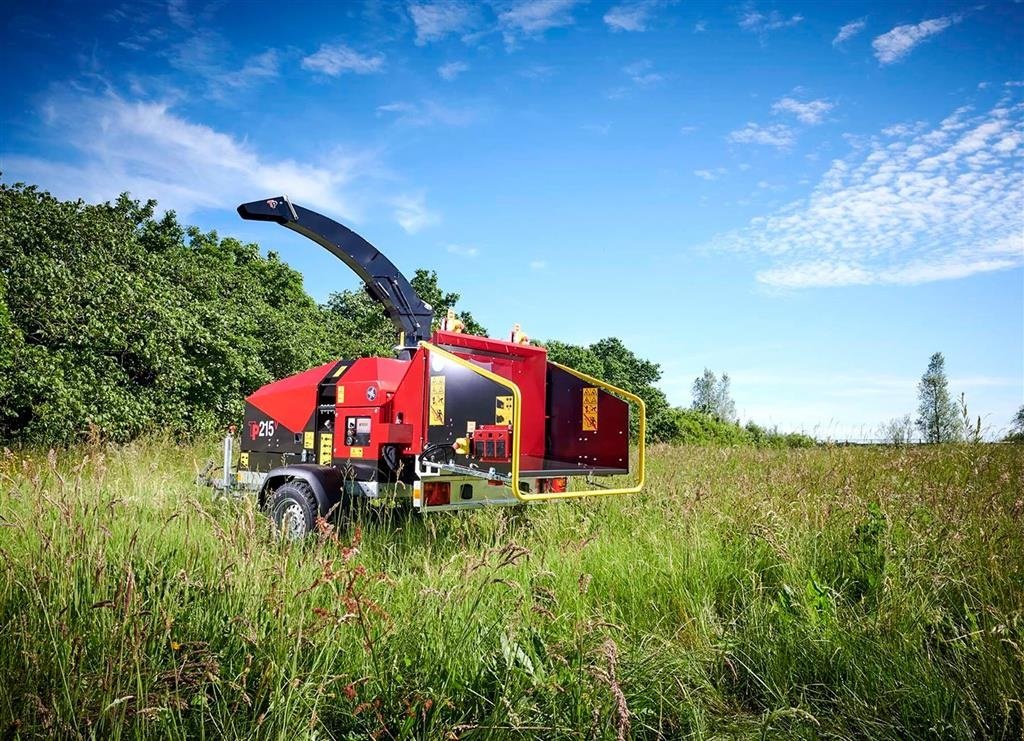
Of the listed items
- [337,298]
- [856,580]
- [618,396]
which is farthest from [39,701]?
[337,298]

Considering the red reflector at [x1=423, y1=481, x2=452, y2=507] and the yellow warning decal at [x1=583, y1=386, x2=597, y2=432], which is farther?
the yellow warning decal at [x1=583, y1=386, x2=597, y2=432]

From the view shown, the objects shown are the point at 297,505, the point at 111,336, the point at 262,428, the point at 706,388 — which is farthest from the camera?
the point at 706,388

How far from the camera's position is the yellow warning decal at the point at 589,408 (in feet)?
21.9

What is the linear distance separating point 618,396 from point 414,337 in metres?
2.28

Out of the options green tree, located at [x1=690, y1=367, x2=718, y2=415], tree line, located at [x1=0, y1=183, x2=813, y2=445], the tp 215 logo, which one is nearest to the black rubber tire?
the tp 215 logo

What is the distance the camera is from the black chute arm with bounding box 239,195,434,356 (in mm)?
7562

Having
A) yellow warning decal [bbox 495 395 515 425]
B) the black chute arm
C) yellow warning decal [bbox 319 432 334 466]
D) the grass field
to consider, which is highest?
the black chute arm

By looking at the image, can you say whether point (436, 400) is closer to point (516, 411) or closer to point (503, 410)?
point (503, 410)

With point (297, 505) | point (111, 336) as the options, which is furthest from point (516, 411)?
point (111, 336)

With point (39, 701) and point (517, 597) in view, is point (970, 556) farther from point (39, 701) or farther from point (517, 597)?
point (39, 701)

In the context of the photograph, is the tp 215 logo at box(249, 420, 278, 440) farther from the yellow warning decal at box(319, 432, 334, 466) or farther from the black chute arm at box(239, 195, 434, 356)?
the black chute arm at box(239, 195, 434, 356)

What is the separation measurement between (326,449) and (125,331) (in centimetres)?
1006

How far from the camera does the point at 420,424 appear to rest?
5.76 meters

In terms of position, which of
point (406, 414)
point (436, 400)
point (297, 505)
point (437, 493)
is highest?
point (436, 400)
